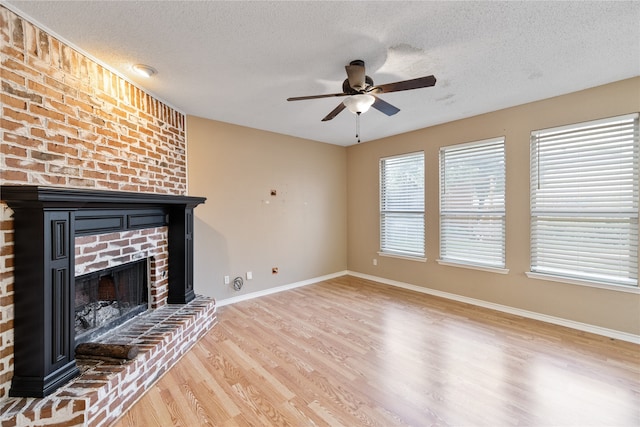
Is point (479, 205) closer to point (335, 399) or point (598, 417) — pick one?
point (598, 417)

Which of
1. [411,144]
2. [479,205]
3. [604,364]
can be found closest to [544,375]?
[604,364]

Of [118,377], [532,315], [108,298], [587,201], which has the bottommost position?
[532,315]

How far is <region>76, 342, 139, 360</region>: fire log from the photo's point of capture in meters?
2.06

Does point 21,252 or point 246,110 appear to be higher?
point 246,110

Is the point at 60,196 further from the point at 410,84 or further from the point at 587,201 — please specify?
the point at 587,201

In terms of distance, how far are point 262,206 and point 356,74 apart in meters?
2.73

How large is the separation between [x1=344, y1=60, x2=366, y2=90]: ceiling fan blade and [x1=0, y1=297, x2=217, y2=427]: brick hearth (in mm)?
2714

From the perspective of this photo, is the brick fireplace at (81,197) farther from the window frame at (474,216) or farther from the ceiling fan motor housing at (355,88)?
the window frame at (474,216)

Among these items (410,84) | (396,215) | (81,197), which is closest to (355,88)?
(410,84)

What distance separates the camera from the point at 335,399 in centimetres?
203

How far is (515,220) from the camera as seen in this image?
3541 millimetres

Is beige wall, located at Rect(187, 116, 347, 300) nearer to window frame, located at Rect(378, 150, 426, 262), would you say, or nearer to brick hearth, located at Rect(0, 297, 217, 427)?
window frame, located at Rect(378, 150, 426, 262)

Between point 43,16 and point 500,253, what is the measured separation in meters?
5.00

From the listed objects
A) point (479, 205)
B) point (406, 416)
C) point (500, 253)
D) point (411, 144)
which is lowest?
point (406, 416)
